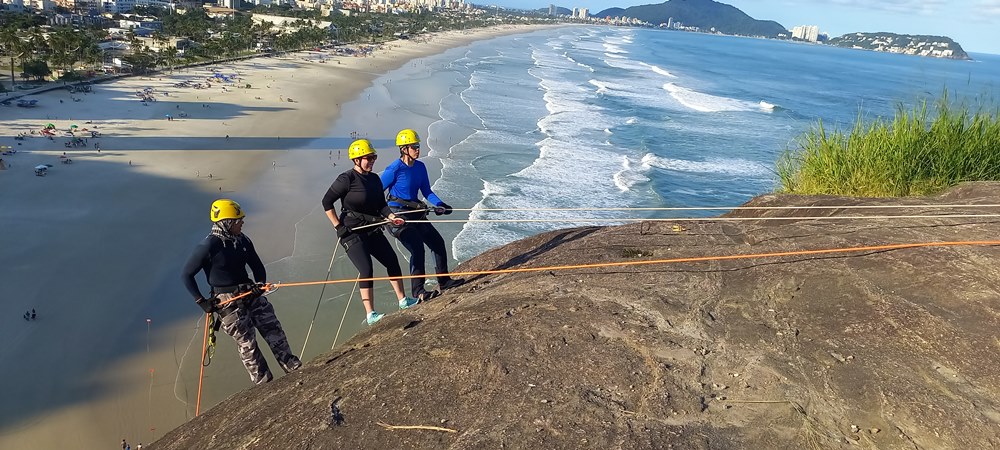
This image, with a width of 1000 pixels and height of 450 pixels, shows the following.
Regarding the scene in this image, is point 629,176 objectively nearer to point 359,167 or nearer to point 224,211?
point 359,167

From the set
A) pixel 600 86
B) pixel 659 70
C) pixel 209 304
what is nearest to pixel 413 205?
pixel 209 304

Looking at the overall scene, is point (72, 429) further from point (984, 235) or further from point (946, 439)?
point (984, 235)

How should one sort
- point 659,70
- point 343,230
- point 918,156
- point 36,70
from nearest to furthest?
1. point 343,230
2. point 918,156
3. point 36,70
4. point 659,70

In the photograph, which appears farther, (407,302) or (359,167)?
(407,302)

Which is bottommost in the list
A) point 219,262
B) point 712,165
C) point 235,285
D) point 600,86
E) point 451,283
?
point 712,165

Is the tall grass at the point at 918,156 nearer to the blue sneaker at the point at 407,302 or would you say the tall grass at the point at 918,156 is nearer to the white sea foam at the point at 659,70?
the blue sneaker at the point at 407,302

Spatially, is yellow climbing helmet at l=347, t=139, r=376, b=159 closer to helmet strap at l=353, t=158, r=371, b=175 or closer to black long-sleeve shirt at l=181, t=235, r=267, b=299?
helmet strap at l=353, t=158, r=371, b=175
